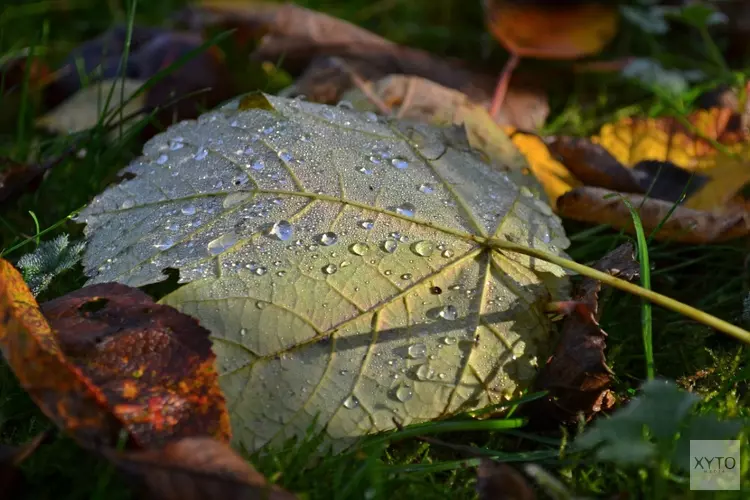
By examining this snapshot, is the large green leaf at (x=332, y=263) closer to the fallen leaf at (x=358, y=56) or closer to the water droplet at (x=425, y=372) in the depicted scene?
the water droplet at (x=425, y=372)

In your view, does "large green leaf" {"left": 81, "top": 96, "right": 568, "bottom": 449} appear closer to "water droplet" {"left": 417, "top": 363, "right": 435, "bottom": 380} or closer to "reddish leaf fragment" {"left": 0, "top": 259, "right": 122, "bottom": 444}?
"water droplet" {"left": 417, "top": 363, "right": 435, "bottom": 380}

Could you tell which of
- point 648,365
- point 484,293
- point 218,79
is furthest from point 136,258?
point 218,79

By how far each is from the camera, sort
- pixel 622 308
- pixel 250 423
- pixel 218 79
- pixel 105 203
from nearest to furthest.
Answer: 1. pixel 250 423
2. pixel 105 203
3. pixel 622 308
4. pixel 218 79

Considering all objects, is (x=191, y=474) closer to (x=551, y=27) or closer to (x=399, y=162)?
(x=399, y=162)

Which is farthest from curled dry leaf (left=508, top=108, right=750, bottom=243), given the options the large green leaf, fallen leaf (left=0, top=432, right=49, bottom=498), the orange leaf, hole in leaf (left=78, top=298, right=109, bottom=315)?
fallen leaf (left=0, top=432, right=49, bottom=498)

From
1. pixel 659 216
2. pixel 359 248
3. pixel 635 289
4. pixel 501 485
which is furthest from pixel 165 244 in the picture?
pixel 659 216

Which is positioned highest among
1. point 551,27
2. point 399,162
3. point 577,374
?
point 399,162

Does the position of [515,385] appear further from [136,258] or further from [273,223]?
[136,258]

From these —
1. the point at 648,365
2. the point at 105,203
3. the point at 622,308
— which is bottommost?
the point at 622,308
